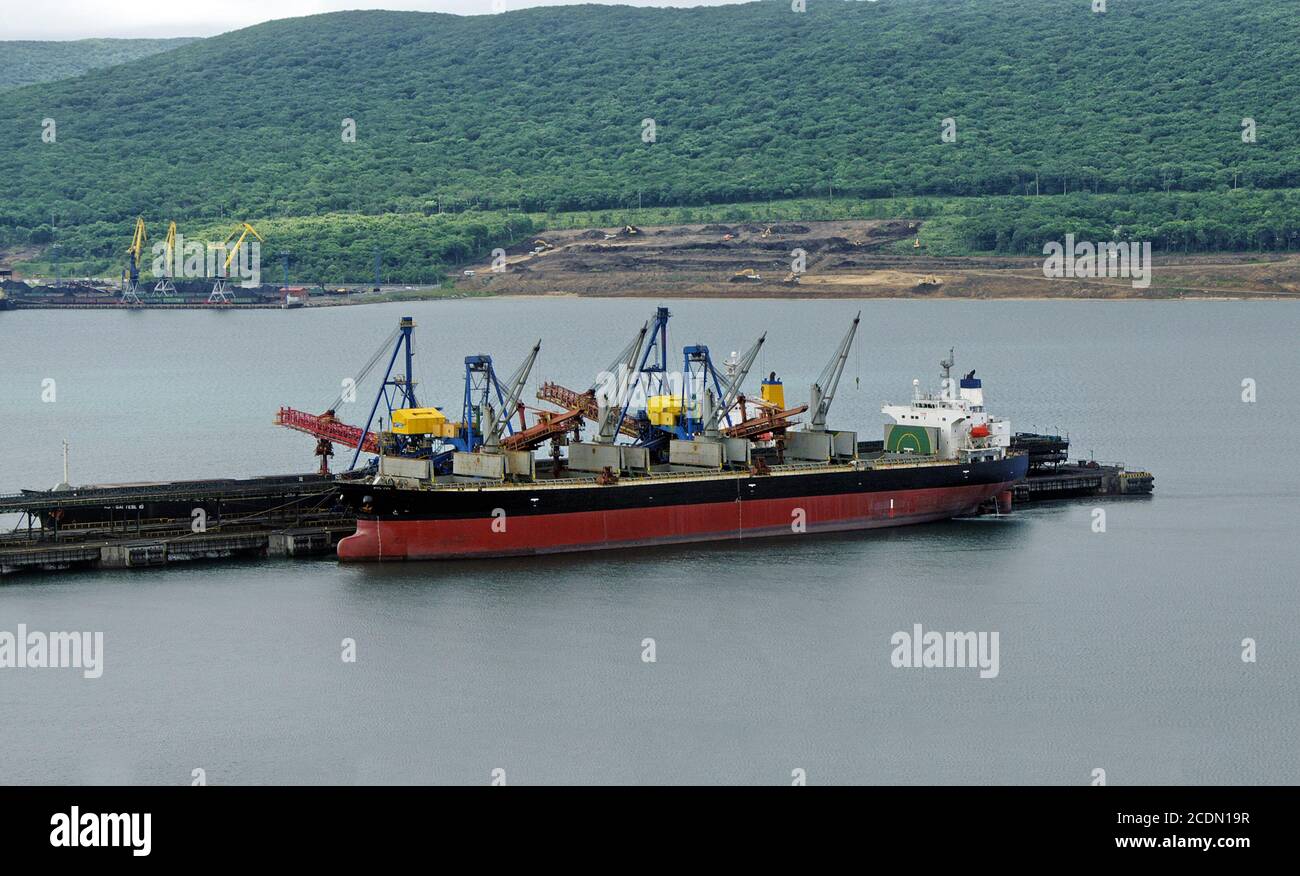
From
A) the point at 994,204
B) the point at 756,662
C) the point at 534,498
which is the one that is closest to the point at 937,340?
the point at 994,204

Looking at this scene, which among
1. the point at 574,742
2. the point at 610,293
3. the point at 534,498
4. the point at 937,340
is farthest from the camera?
the point at 610,293

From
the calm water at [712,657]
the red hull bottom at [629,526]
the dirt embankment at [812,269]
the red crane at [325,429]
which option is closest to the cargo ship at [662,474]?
the red hull bottom at [629,526]

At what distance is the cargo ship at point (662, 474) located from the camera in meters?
57.6

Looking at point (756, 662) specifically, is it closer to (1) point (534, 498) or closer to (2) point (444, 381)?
(1) point (534, 498)

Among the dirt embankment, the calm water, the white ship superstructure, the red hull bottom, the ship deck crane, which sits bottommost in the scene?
the calm water

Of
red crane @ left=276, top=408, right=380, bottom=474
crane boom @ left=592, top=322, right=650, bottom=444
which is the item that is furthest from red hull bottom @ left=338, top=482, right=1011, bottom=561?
red crane @ left=276, top=408, right=380, bottom=474

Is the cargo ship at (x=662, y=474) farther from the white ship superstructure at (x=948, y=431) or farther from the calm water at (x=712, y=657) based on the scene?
the calm water at (x=712, y=657)

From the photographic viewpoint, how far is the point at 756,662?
1821 inches

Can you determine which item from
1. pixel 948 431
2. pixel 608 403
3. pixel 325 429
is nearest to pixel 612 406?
pixel 608 403

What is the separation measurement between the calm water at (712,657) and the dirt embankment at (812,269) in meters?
90.9

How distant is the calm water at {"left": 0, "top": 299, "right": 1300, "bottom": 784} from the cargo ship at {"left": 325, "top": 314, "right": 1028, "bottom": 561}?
3.83ft

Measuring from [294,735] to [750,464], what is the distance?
24.1 meters

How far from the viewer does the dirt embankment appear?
172 m

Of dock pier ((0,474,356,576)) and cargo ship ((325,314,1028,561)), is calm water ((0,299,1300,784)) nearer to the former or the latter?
dock pier ((0,474,356,576))
